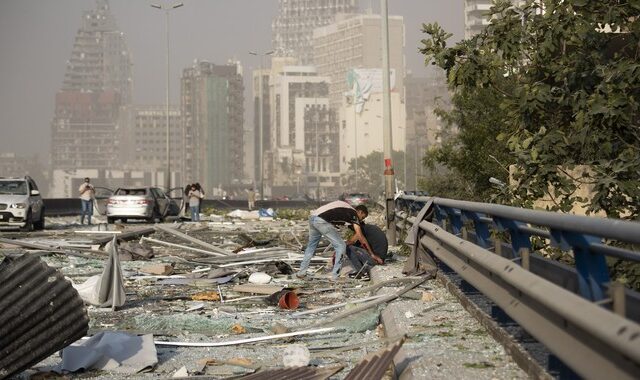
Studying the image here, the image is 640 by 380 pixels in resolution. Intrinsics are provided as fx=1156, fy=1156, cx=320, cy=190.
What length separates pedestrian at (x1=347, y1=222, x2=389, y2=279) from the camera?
56.2 feet

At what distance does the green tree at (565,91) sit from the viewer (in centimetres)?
1307

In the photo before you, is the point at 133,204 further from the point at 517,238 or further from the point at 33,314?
the point at 517,238

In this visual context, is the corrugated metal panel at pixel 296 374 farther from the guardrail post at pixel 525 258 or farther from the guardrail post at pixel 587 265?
the guardrail post at pixel 587 265

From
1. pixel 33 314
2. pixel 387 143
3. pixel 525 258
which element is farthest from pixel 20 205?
pixel 525 258

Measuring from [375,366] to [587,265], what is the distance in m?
1.74

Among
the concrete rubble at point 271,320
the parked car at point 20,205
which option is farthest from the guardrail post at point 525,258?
the parked car at point 20,205

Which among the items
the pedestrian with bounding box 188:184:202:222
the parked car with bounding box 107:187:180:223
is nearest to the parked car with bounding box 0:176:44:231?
the parked car with bounding box 107:187:180:223

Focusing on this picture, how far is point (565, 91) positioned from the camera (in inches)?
589

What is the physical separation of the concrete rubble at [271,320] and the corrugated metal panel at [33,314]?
1.33ft

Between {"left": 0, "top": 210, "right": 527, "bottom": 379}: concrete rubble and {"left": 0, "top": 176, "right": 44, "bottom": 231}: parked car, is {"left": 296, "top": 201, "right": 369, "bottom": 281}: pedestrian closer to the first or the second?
{"left": 0, "top": 210, "right": 527, "bottom": 379}: concrete rubble

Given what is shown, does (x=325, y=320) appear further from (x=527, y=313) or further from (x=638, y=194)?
(x=527, y=313)

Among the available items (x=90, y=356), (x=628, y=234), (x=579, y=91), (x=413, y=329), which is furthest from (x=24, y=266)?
(x=579, y=91)

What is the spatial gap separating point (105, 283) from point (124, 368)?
14.9ft

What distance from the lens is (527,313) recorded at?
638 centimetres
